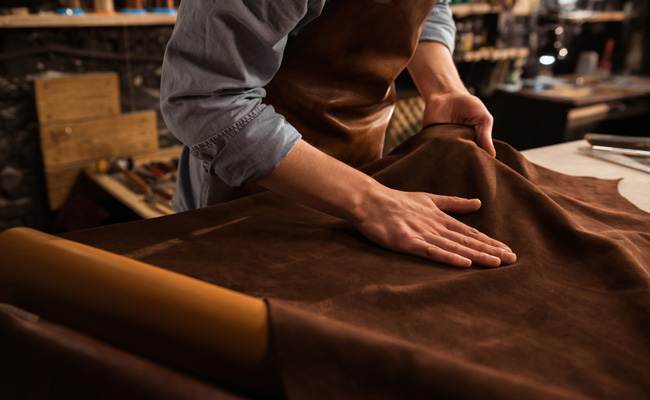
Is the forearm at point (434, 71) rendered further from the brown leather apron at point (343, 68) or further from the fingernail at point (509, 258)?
the fingernail at point (509, 258)

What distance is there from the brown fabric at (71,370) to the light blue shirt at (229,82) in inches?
15.9

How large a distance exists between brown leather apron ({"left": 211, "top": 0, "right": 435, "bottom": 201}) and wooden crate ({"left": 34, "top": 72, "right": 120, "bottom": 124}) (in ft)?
6.14

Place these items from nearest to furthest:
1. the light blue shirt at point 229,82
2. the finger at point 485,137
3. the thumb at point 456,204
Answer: the light blue shirt at point 229,82, the thumb at point 456,204, the finger at point 485,137

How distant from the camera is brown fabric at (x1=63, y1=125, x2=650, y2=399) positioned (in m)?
0.52

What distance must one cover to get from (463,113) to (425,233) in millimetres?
548

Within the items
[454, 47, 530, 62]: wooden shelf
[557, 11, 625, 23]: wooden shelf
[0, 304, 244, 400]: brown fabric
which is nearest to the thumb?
[0, 304, 244, 400]: brown fabric

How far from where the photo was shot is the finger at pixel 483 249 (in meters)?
0.87

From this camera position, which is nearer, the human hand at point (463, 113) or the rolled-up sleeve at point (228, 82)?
the rolled-up sleeve at point (228, 82)

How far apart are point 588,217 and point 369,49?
59 centimetres

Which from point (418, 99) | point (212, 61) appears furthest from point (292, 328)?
point (418, 99)

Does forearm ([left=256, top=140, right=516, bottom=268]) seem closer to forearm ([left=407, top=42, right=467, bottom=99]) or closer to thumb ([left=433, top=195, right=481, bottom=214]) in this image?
thumb ([left=433, top=195, right=481, bottom=214])

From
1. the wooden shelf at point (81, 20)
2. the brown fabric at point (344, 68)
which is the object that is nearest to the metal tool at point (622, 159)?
the brown fabric at point (344, 68)

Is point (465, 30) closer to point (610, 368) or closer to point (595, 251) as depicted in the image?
point (595, 251)

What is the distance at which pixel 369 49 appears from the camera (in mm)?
1163
